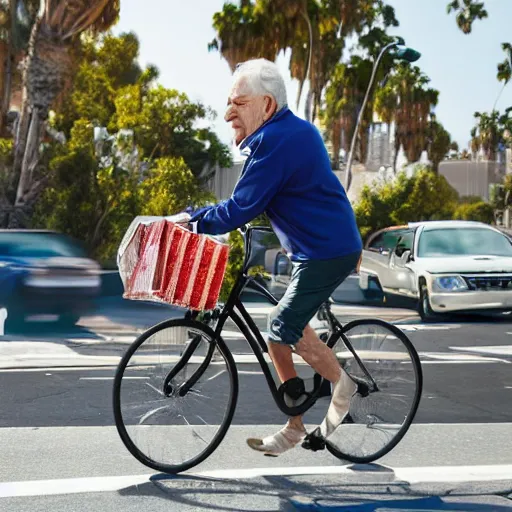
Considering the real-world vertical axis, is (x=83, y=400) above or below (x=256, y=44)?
below

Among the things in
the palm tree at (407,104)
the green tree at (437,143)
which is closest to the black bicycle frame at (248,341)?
the palm tree at (407,104)

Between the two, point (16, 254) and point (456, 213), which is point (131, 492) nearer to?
point (16, 254)

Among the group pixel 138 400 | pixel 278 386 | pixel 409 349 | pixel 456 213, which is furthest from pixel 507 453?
pixel 456 213

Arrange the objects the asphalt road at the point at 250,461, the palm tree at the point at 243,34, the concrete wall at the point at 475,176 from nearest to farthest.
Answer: the asphalt road at the point at 250,461
the palm tree at the point at 243,34
the concrete wall at the point at 475,176

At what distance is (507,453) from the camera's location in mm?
5609

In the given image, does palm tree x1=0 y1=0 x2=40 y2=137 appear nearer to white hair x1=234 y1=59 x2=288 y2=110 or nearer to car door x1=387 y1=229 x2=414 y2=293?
car door x1=387 y1=229 x2=414 y2=293

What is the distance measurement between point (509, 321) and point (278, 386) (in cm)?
1131

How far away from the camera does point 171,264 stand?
4754mm

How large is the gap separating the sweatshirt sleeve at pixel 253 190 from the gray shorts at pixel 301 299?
0.35 m

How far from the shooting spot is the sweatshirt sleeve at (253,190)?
476 cm

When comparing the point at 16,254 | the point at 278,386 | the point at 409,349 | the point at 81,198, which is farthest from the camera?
the point at 81,198

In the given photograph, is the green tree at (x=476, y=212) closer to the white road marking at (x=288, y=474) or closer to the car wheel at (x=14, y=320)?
the car wheel at (x=14, y=320)

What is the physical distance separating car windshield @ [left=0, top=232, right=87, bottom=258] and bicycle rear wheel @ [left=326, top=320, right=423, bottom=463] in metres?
7.80

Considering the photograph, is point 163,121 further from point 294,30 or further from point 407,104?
point 407,104
